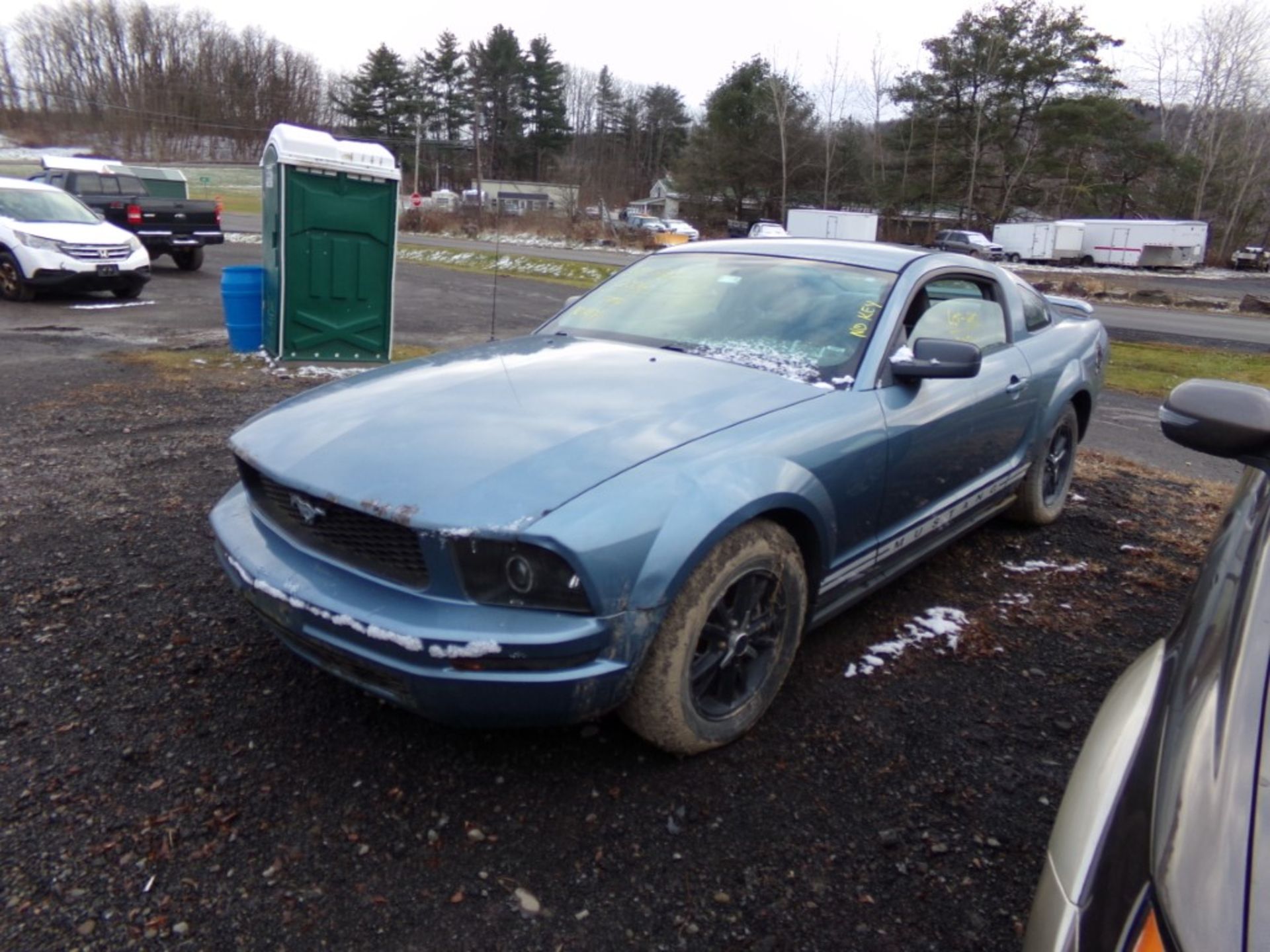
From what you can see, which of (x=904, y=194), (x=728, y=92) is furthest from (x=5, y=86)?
(x=904, y=194)

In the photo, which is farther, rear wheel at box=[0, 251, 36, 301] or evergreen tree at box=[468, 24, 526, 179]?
evergreen tree at box=[468, 24, 526, 179]

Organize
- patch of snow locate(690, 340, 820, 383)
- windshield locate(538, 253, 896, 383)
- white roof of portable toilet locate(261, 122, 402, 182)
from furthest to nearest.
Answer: white roof of portable toilet locate(261, 122, 402, 182), windshield locate(538, 253, 896, 383), patch of snow locate(690, 340, 820, 383)

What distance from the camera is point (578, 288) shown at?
1875 centimetres

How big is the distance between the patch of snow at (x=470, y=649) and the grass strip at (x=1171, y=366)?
933cm

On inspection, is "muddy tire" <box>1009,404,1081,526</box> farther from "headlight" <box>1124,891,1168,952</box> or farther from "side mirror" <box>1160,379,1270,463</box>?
"headlight" <box>1124,891,1168,952</box>

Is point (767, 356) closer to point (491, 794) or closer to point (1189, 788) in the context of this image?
point (491, 794)

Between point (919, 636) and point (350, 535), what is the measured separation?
2291 millimetres

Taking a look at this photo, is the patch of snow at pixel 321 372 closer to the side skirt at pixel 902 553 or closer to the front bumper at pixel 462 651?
the side skirt at pixel 902 553

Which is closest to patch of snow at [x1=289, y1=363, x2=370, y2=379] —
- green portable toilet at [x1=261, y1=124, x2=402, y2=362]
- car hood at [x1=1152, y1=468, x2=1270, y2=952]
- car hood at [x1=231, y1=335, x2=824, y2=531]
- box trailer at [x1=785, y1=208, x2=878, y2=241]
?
green portable toilet at [x1=261, y1=124, x2=402, y2=362]

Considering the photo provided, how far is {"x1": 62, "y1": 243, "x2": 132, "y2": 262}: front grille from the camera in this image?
1220 cm

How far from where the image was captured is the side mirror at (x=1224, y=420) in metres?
1.77

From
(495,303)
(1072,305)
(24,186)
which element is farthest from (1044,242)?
(24,186)

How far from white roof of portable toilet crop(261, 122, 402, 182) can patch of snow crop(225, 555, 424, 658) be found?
6.90m

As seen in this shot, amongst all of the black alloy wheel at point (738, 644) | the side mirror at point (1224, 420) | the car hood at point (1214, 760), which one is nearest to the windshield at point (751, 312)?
the black alloy wheel at point (738, 644)
